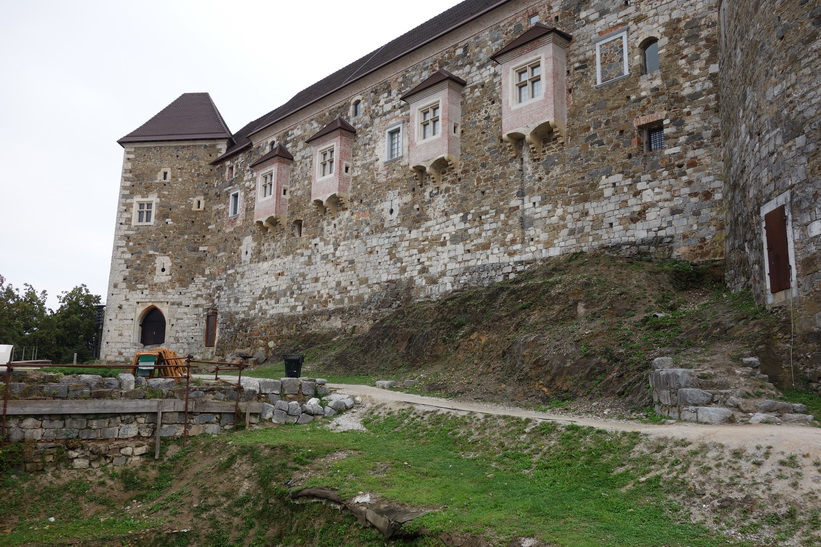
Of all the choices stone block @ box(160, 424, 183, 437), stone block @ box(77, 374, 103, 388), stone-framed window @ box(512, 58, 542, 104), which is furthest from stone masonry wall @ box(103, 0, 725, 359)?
stone block @ box(77, 374, 103, 388)

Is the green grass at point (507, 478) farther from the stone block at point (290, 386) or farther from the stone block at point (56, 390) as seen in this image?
the stone block at point (56, 390)

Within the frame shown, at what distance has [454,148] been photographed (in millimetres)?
23219

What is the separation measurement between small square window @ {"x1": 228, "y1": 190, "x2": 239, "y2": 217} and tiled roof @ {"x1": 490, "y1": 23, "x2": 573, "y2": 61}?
18355 millimetres

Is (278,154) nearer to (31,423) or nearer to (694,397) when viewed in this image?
(31,423)

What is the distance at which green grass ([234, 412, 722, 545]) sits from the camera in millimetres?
7344

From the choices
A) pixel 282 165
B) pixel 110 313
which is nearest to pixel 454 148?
pixel 282 165

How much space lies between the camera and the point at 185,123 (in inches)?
1549

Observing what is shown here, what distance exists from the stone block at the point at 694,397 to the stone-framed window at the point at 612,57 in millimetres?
11337

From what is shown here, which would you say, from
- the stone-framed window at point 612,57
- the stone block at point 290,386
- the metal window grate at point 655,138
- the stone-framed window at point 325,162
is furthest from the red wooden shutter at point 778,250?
the stone-framed window at point 325,162

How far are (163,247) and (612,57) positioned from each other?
1057 inches

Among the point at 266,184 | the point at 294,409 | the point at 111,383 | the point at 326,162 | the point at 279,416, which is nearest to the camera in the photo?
the point at 111,383

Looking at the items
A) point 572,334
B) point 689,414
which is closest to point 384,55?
point 572,334

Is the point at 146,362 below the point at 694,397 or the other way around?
the other way around

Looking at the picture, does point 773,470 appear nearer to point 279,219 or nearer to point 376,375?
point 376,375
